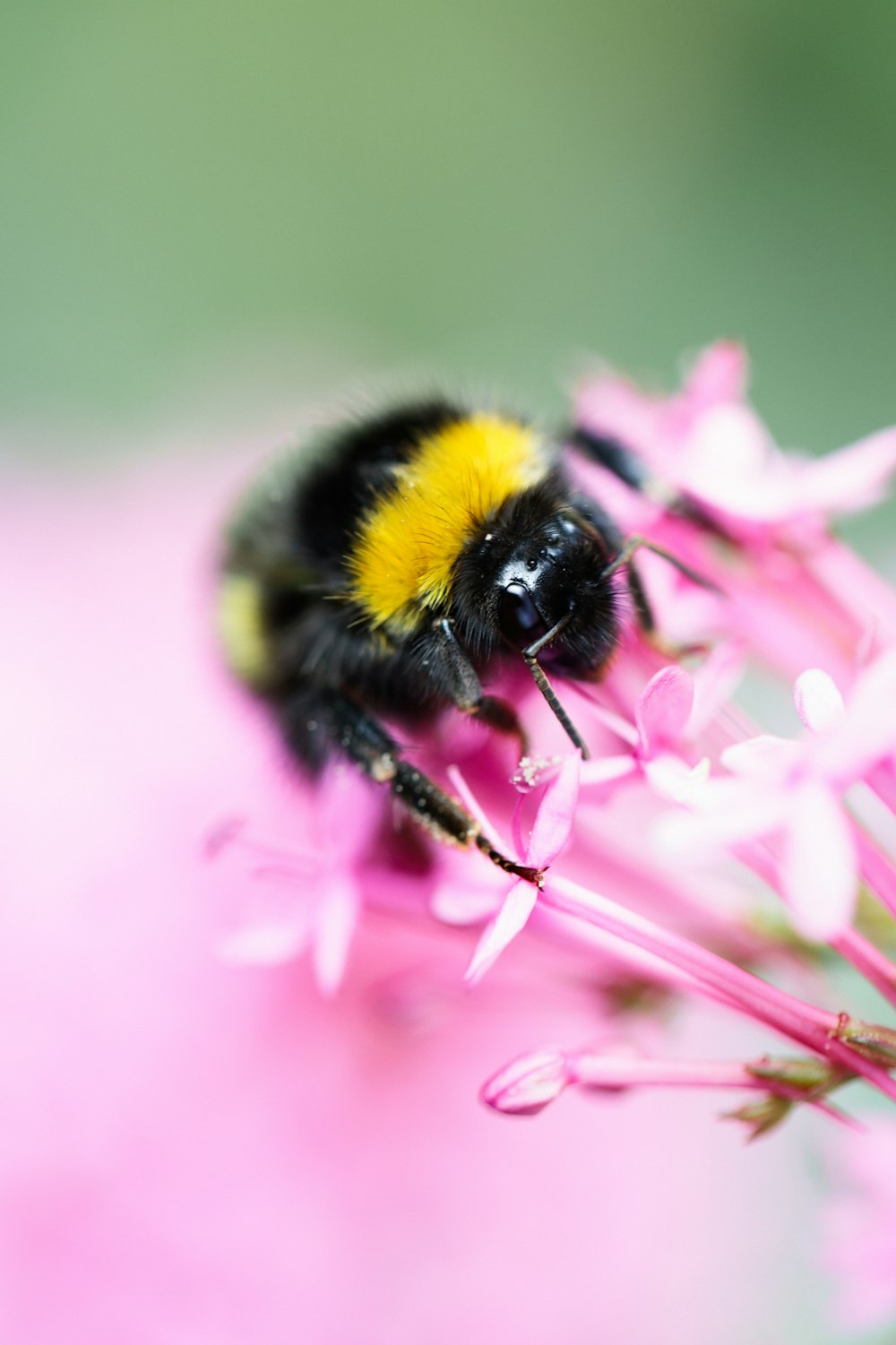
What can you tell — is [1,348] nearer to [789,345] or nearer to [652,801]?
[789,345]

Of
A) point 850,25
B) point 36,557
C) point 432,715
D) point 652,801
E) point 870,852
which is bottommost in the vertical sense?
point 870,852

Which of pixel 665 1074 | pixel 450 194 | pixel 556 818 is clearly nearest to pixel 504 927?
pixel 556 818

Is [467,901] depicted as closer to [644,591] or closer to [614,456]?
[644,591]

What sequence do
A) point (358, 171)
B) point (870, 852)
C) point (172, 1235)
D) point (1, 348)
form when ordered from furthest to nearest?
point (358, 171) < point (1, 348) < point (172, 1235) < point (870, 852)

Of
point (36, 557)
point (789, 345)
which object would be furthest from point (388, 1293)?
point (789, 345)

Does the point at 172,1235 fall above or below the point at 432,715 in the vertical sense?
below

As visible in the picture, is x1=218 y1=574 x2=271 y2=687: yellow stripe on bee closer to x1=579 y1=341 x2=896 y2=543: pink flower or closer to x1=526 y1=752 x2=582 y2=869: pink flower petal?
x1=579 y1=341 x2=896 y2=543: pink flower

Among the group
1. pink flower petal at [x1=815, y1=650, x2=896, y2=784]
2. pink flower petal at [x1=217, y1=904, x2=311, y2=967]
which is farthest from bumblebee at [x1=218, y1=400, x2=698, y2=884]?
pink flower petal at [x1=815, y1=650, x2=896, y2=784]

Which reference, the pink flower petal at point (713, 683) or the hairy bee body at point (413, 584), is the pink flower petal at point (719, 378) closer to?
the hairy bee body at point (413, 584)

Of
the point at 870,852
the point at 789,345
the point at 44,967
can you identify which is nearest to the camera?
the point at 870,852
